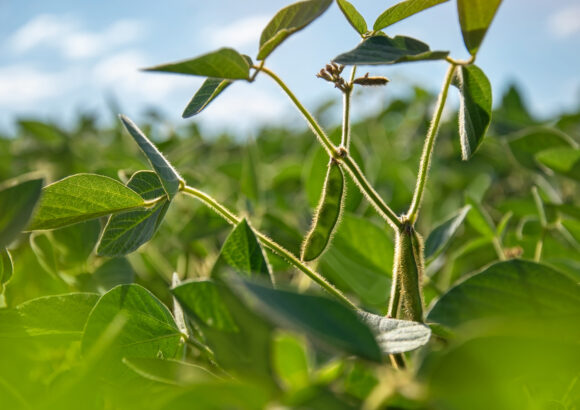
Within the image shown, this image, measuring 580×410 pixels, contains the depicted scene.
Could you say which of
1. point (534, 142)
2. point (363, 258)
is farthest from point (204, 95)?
point (534, 142)

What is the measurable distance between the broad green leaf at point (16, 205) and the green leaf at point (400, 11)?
410mm

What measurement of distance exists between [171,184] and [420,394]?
1.29 ft

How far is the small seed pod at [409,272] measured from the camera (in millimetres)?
602

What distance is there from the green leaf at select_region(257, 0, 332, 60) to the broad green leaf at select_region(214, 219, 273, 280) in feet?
0.63

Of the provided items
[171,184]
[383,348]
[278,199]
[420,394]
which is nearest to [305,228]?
[278,199]

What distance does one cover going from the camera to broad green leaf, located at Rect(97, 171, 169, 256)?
0.70 meters

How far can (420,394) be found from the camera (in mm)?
362

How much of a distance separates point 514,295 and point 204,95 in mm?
404

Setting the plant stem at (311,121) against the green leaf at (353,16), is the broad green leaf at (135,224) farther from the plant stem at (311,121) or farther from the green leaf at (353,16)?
the green leaf at (353,16)

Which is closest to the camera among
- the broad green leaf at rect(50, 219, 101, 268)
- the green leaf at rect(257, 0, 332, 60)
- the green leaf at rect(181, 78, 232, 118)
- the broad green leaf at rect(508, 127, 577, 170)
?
the green leaf at rect(257, 0, 332, 60)

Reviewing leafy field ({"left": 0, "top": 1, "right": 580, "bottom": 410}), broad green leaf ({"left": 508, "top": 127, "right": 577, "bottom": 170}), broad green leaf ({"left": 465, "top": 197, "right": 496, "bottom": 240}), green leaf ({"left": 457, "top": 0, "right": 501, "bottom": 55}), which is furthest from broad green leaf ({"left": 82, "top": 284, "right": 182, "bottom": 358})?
broad green leaf ({"left": 508, "top": 127, "right": 577, "bottom": 170})

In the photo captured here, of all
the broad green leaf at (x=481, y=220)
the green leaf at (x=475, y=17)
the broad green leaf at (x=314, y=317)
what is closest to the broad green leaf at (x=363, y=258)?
the broad green leaf at (x=481, y=220)

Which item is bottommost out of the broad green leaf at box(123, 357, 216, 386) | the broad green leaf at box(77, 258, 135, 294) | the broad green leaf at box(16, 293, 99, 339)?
the broad green leaf at box(77, 258, 135, 294)

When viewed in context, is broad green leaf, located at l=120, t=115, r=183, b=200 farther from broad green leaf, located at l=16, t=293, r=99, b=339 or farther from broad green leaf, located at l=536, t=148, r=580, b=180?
broad green leaf, located at l=536, t=148, r=580, b=180
